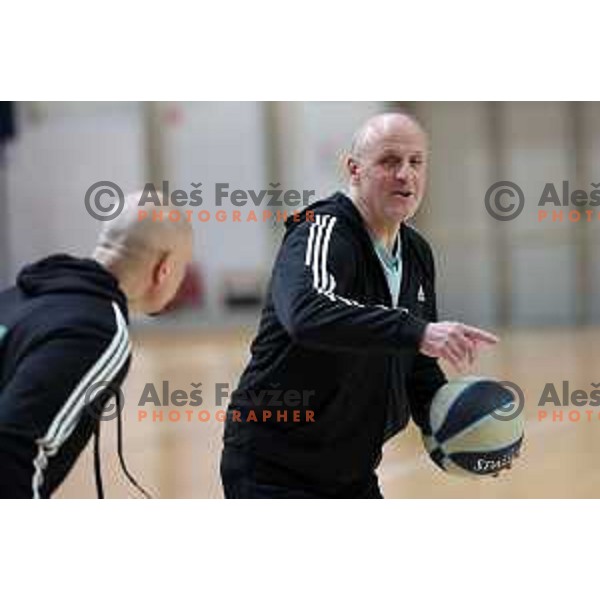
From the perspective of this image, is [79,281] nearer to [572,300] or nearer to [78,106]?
[572,300]

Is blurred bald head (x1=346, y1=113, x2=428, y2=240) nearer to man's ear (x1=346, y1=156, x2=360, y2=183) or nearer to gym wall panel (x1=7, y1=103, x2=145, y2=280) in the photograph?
man's ear (x1=346, y1=156, x2=360, y2=183)

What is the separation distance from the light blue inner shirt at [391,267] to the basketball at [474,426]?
370mm

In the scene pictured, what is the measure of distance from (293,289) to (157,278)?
344mm

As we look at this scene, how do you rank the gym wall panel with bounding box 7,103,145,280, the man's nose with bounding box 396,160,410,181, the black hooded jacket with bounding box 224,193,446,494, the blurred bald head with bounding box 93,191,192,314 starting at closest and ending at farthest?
the blurred bald head with bounding box 93,191,192,314, the black hooded jacket with bounding box 224,193,446,494, the man's nose with bounding box 396,160,410,181, the gym wall panel with bounding box 7,103,145,280

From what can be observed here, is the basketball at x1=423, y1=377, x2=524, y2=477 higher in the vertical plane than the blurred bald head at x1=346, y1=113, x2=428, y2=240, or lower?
lower

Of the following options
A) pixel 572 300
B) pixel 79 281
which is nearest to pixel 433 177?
pixel 572 300

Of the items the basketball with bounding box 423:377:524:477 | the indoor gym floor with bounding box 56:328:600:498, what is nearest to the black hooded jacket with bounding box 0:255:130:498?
the basketball with bounding box 423:377:524:477

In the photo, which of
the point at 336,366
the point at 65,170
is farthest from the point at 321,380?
the point at 65,170

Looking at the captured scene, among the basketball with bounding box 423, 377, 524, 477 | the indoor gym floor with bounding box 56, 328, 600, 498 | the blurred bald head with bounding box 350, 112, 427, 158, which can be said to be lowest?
the indoor gym floor with bounding box 56, 328, 600, 498

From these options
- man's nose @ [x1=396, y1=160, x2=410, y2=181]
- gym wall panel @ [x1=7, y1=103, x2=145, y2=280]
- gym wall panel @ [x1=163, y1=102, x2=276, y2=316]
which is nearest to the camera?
man's nose @ [x1=396, y1=160, x2=410, y2=181]

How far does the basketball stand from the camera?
2996 mm

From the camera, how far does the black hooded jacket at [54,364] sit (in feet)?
6.70

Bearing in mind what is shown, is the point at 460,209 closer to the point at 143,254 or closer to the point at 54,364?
the point at 143,254

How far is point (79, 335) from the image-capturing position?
2.10m
